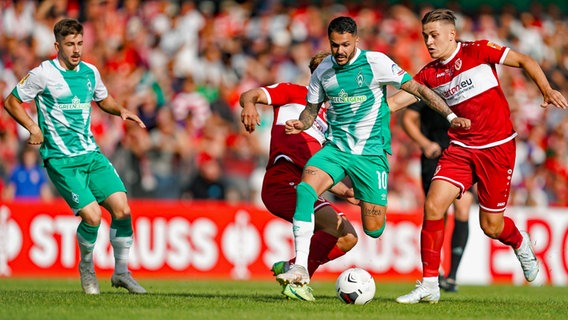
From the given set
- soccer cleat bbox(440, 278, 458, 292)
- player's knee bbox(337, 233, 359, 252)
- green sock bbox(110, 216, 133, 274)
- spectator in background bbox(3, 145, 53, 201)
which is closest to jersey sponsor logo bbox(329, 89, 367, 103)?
player's knee bbox(337, 233, 359, 252)

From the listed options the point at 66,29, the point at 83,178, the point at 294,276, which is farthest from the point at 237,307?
the point at 66,29

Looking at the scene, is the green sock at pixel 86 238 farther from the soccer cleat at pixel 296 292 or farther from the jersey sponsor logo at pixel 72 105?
the soccer cleat at pixel 296 292

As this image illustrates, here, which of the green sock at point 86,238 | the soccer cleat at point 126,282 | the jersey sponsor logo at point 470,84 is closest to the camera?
the jersey sponsor logo at point 470,84

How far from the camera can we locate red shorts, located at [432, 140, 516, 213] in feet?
34.3

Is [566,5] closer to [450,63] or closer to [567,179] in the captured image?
[567,179]

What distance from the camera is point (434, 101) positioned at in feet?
32.9

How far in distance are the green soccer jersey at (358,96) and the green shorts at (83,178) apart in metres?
2.38

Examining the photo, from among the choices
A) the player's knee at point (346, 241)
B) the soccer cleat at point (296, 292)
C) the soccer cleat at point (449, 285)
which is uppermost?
the player's knee at point (346, 241)

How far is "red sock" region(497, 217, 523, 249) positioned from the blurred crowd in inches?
249

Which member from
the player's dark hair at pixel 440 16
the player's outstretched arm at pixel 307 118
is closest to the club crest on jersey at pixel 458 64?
the player's dark hair at pixel 440 16

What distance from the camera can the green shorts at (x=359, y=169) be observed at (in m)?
10.3

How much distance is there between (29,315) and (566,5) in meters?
23.2

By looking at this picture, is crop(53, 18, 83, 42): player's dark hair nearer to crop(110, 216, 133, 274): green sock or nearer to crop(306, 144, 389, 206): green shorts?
crop(110, 216, 133, 274): green sock

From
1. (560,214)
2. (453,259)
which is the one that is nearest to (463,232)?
(453,259)
